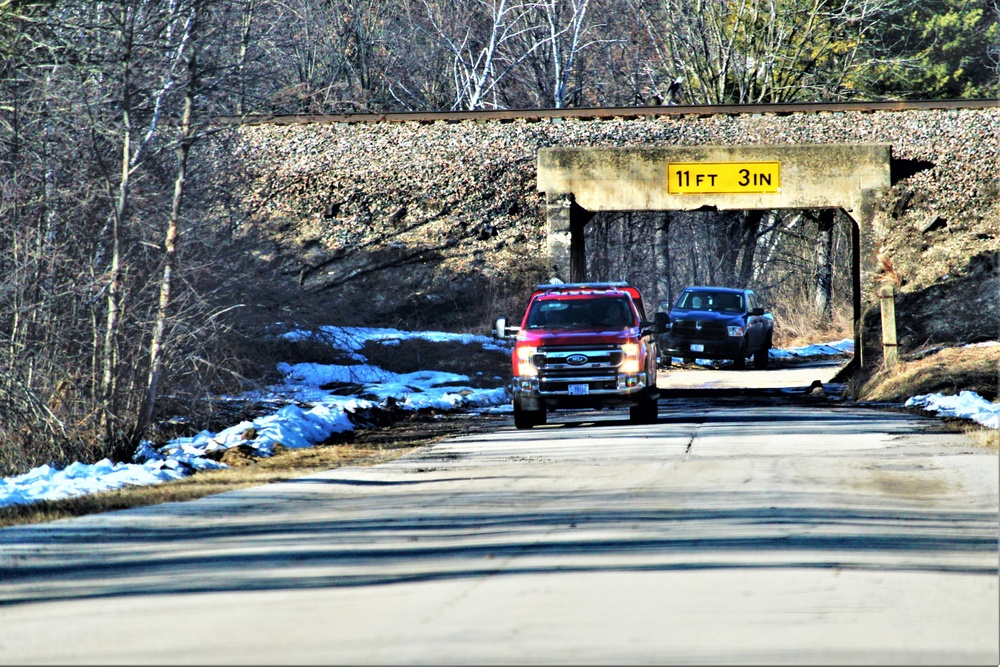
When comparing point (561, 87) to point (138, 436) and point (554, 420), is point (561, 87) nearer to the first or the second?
point (554, 420)

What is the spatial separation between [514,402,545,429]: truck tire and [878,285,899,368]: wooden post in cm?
871

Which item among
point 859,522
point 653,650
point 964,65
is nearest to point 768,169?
point 859,522

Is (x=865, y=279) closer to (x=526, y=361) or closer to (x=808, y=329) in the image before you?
(x=526, y=361)

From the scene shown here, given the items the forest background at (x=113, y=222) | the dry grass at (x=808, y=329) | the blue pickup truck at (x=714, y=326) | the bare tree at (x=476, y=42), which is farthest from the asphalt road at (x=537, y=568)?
the bare tree at (x=476, y=42)

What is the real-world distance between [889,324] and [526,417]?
30.4 feet

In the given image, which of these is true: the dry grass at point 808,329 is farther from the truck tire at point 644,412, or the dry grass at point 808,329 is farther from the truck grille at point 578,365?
the truck grille at point 578,365

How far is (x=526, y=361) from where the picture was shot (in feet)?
63.6

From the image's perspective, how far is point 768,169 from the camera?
1185 inches

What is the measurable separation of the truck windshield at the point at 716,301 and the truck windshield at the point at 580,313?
16.2 meters

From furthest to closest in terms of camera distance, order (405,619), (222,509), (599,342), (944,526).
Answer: (599,342)
(222,509)
(944,526)
(405,619)

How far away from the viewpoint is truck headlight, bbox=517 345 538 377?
19.3 m

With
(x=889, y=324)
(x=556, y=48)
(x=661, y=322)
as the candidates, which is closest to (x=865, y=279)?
(x=889, y=324)

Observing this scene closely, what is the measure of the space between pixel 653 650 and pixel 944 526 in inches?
181

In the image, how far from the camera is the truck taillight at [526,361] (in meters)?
19.3
